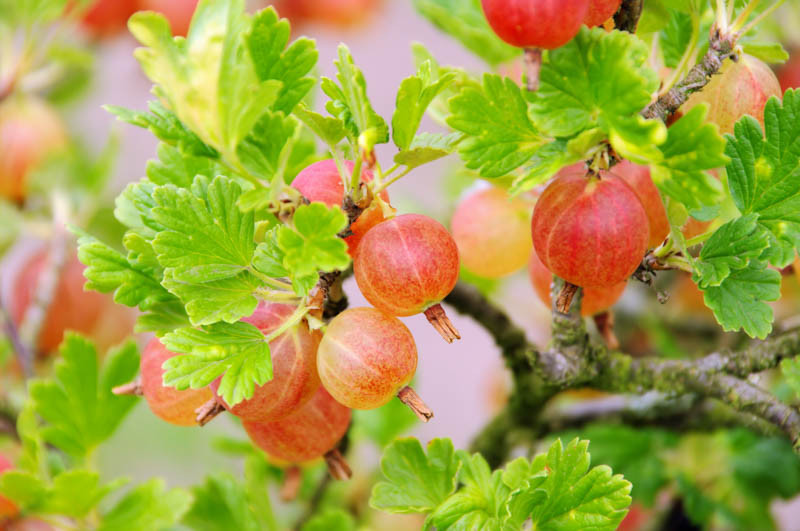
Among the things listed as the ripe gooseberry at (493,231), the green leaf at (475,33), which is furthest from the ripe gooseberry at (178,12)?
the ripe gooseberry at (493,231)

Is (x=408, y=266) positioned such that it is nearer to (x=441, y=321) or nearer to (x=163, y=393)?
(x=441, y=321)

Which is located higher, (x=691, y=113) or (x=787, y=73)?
(x=691, y=113)

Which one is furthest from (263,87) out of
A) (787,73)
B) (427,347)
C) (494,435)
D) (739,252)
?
(427,347)

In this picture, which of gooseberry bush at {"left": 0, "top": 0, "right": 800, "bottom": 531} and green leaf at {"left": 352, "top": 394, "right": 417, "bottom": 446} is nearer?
gooseberry bush at {"left": 0, "top": 0, "right": 800, "bottom": 531}

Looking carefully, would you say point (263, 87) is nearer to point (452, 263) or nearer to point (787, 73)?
point (452, 263)

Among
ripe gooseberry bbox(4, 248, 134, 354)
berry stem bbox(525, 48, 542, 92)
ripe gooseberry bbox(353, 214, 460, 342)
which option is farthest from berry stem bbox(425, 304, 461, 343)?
ripe gooseberry bbox(4, 248, 134, 354)

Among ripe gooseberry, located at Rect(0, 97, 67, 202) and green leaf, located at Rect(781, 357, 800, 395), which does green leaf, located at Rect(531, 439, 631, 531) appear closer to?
green leaf, located at Rect(781, 357, 800, 395)

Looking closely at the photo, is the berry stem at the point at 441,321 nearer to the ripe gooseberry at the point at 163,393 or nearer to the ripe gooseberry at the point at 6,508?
the ripe gooseberry at the point at 163,393
